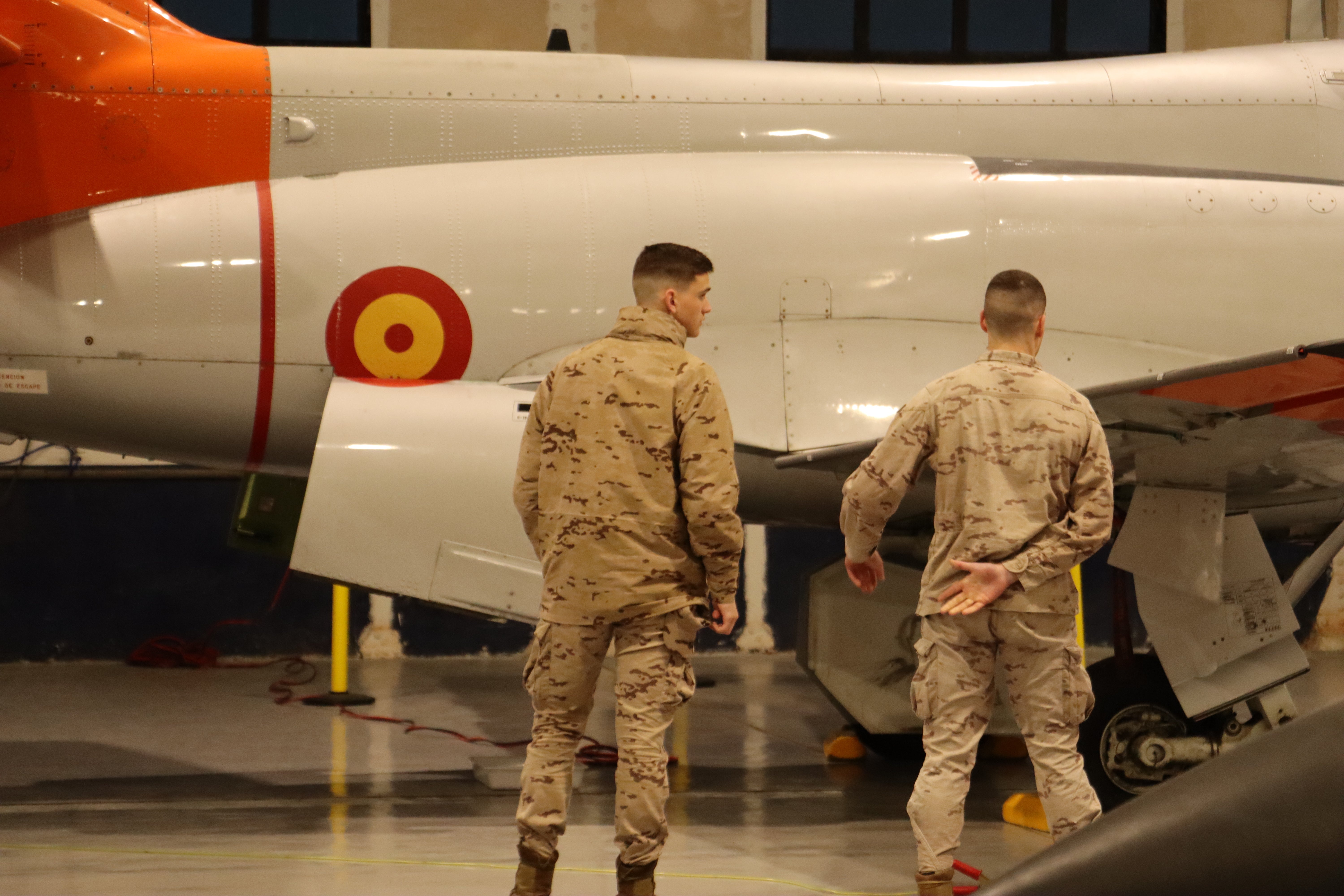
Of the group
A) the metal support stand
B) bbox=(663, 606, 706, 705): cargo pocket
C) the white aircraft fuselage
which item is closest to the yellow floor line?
bbox=(663, 606, 706, 705): cargo pocket

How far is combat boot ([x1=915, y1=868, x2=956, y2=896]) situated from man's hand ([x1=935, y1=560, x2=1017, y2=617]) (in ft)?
2.30

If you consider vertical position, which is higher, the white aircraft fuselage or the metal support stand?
the white aircraft fuselage

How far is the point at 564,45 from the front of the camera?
6898 millimetres

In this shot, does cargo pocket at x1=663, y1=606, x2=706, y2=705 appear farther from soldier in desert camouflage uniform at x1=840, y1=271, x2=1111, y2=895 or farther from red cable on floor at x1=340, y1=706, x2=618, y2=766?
red cable on floor at x1=340, y1=706, x2=618, y2=766

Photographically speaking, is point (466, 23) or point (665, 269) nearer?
point (665, 269)

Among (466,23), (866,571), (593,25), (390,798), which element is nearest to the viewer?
(866,571)

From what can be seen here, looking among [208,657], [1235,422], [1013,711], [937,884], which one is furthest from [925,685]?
[208,657]

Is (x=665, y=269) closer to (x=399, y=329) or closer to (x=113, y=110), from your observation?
(x=399, y=329)

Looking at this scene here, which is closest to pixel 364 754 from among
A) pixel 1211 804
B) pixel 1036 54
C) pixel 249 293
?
pixel 249 293

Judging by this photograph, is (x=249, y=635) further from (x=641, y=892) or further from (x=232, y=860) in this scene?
(x=641, y=892)

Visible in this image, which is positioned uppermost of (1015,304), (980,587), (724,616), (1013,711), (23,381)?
(1015,304)

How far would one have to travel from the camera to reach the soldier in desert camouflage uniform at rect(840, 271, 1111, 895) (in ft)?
11.7

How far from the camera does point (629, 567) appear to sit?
3609mm

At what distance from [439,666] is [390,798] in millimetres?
3984
